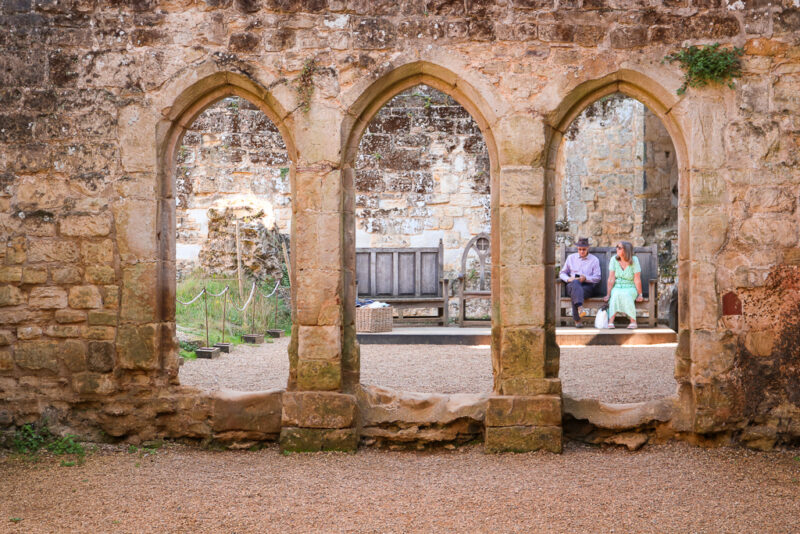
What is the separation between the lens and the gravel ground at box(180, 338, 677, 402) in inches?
244

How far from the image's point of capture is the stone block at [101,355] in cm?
Answer: 490

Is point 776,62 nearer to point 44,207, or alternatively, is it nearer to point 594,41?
point 594,41

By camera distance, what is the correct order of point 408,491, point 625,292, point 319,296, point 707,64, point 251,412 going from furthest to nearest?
point 625,292
point 251,412
point 319,296
point 707,64
point 408,491

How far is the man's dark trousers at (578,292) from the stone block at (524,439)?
4.77 m

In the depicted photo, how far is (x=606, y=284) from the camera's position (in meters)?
9.83

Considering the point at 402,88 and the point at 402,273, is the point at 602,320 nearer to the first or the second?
the point at 402,273

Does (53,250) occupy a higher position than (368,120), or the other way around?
(368,120)

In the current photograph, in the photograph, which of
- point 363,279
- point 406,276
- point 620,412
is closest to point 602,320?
point 406,276

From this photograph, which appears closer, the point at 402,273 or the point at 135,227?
the point at 135,227

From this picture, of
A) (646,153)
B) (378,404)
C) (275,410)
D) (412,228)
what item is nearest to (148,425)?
(275,410)

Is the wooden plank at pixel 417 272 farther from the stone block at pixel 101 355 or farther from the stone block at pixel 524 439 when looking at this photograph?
the stone block at pixel 101 355

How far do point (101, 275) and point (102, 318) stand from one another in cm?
27

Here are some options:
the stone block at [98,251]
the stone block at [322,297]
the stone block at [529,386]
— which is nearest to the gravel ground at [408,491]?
the stone block at [529,386]

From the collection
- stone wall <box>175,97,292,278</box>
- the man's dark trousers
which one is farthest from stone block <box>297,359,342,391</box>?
stone wall <box>175,97,292,278</box>
